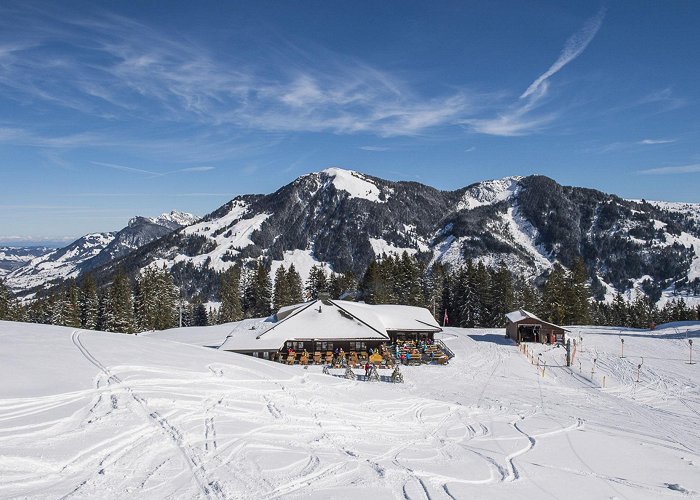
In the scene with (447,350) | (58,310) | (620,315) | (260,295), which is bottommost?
(447,350)

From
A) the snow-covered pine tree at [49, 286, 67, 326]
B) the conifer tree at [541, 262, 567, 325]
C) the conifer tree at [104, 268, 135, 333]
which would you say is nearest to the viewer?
the snow-covered pine tree at [49, 286, 67, 326]

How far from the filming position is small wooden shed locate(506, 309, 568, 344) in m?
43.8

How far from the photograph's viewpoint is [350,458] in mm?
11453

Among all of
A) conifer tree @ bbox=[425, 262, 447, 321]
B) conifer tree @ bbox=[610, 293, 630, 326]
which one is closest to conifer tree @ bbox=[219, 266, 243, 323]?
conifer tree @ bbox=[425, 262, 447, 321]

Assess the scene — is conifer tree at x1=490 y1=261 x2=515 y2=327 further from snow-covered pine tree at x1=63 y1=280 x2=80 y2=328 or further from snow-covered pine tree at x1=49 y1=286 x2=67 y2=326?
snow-covered pine tree at x1=49 y1=286 x2=67 y2=326

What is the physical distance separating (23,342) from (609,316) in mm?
86921

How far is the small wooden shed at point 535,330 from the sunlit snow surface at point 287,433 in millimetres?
18542

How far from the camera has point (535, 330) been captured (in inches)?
1754

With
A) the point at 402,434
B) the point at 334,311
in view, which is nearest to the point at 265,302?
the point at 334,311

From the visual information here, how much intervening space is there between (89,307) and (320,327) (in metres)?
33.7

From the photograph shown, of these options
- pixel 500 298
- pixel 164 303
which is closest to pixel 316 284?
pixel 164 303

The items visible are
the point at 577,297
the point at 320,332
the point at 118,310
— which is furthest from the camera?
the point at 577,297

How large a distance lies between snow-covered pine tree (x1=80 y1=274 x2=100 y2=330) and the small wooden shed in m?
47.5

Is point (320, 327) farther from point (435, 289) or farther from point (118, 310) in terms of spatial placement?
point (435, 289)
